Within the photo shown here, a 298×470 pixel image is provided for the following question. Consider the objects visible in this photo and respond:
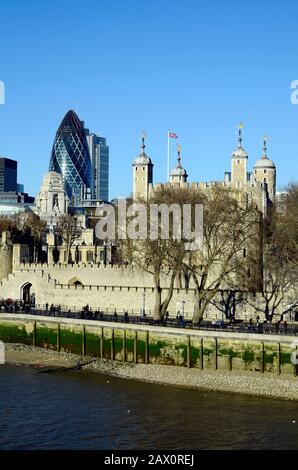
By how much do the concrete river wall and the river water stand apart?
4813 millimetres

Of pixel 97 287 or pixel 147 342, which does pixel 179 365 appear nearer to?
pixel 147 342

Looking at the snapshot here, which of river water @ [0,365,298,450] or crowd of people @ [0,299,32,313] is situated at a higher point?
crowd of people @ [0,299,32,313]

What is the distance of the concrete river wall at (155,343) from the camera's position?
1988 inches

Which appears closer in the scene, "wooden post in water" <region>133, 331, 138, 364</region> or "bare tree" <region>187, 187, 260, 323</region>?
"wooden post in water" <region>133, 331, 138, 364</region>

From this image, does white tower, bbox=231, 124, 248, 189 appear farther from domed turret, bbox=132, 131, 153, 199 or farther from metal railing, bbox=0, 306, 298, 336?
metal railing, bbox=0, 306, 298, 336

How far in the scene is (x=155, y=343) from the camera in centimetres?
5553

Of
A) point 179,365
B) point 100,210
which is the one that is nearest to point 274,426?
point 179,365

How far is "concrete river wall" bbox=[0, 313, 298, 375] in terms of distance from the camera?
50.5 metres

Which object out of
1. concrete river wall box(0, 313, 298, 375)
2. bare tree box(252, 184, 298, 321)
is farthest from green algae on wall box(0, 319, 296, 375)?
bare tree box(252, 184, 298, 321)

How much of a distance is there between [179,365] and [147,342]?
3.17 m

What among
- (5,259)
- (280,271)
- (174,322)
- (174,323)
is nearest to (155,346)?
(174,323)

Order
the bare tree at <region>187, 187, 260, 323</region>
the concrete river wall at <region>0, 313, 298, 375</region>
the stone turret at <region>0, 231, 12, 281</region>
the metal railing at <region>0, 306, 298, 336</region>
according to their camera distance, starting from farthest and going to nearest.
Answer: the stone turret at <region>0, 231, 12, 281</region>
the bare tree at <region>187, 187, 260, 323</region>
the metal railing at <region>0, 306, 298, 336</region>
the concrete river wall at <region>0, 313, 298, 375</region>

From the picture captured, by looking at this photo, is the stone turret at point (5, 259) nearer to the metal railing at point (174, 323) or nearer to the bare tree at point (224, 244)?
the metal railing at point (174, 323)

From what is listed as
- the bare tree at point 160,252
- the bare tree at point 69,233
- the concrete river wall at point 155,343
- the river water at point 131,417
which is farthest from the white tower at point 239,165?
the river water at point 131,417
